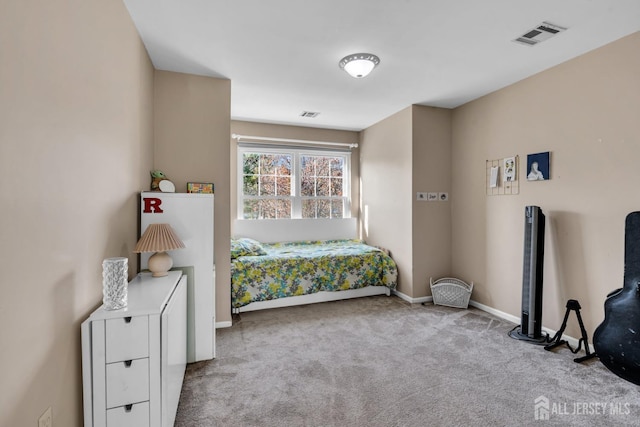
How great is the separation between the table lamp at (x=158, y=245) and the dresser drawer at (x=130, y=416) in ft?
2.89

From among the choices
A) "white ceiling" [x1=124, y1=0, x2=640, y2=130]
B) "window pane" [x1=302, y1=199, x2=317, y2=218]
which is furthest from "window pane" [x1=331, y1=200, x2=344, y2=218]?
"white ceiling" [x1=124, y1=0, x2=640, y2=130]

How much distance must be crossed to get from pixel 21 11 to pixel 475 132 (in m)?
3.98

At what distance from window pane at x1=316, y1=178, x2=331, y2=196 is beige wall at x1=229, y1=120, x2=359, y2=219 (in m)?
0.45

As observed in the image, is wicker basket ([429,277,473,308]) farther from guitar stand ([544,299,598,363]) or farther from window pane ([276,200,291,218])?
window pane ([276,200,291,218])

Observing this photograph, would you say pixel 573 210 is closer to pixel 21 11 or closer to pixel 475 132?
pixel 475 132

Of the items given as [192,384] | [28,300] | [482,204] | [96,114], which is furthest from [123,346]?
[482,204]

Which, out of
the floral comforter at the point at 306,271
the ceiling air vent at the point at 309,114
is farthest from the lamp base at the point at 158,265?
the ceiling air vent at the point at 309,114

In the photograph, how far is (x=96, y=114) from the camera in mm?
1559

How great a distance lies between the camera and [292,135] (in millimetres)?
4977

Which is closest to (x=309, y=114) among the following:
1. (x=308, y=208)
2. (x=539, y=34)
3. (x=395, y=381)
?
(x=308, y=208)

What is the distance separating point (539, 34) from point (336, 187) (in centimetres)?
346

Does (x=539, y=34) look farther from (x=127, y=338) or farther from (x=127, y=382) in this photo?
(x=127, y=382)

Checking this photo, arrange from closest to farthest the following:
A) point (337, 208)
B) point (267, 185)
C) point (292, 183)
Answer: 1. point (267, 185)
2. point (292, 183)
3. point (337, 208)

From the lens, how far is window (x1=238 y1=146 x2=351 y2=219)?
4.84m
